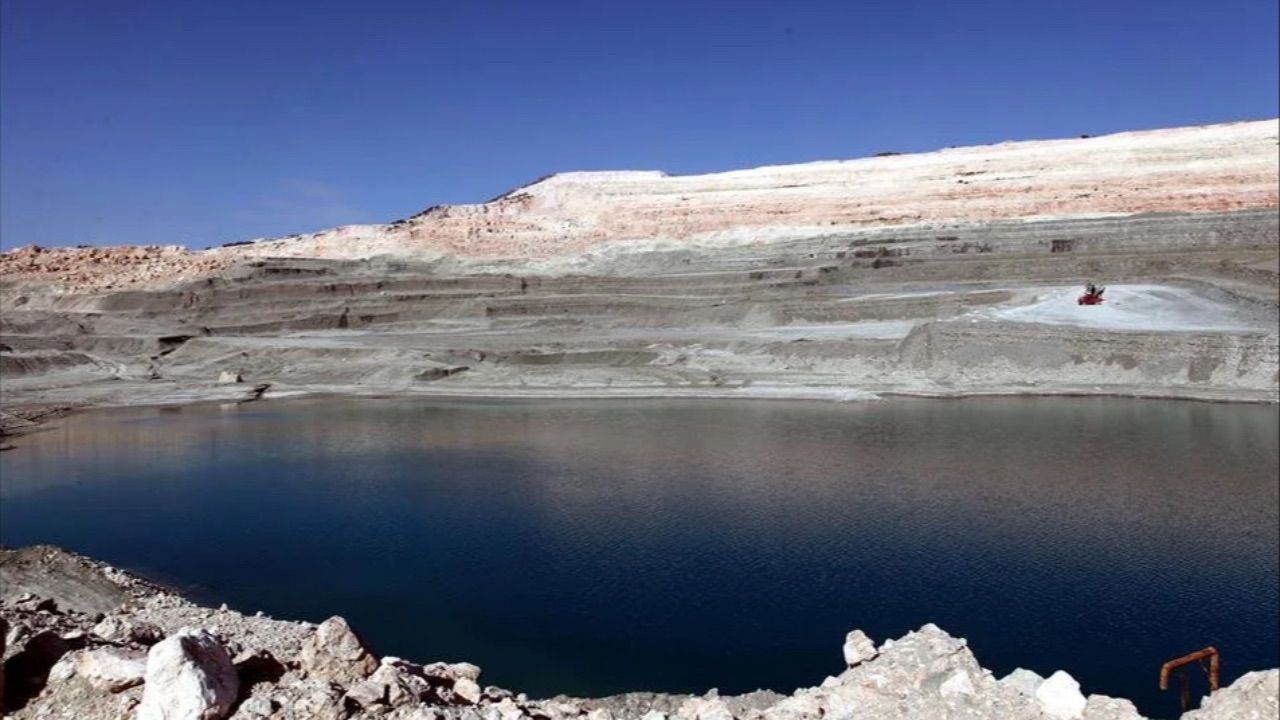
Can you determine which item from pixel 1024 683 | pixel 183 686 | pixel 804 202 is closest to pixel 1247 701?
pixel 1024 683

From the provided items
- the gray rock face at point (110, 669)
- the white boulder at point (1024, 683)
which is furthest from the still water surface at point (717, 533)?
the gray rock face at point (110, 669)

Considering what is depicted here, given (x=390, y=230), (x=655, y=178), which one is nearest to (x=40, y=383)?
(x=390, y=230)

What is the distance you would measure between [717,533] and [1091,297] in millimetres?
25035

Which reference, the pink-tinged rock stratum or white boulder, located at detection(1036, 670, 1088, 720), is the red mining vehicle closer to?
the pink-tinged rock stratum

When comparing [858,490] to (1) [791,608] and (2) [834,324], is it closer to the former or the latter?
(1) [791,608]

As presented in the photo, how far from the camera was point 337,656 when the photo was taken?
20.6ft

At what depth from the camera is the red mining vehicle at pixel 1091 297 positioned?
3406 centimetres

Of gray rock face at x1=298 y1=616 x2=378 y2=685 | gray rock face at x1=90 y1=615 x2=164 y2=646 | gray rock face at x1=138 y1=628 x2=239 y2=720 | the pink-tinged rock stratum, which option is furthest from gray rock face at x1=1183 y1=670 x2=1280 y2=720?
the pink-tinged rock stratum

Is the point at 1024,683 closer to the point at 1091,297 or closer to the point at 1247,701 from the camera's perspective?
the point at 1247,701

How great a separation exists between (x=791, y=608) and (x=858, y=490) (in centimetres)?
637

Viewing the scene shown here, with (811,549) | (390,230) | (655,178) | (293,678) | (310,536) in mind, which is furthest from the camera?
(655,178)

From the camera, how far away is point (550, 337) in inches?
1566

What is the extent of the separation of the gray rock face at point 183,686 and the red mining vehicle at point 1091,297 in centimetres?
3475

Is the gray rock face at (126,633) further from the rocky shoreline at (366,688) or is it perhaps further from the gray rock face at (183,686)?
the gray rock face at (183,686)
